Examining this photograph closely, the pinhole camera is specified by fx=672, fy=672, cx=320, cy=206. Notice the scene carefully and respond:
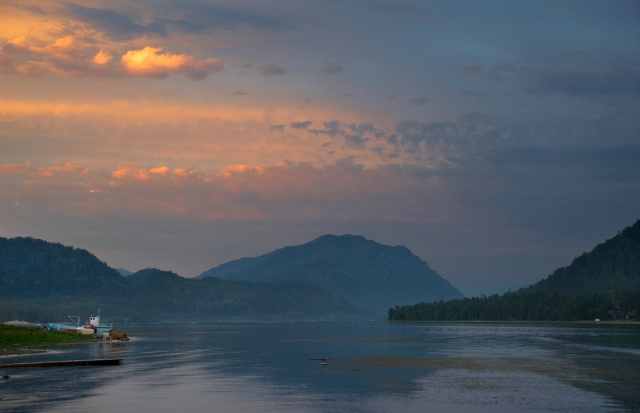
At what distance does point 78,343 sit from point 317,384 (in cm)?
10016

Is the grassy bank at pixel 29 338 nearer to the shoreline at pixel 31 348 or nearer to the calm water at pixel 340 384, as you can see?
the shoreline at pixel 31 348

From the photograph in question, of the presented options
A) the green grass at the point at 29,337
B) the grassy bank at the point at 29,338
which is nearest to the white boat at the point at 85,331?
the green grass at the point at 29,337

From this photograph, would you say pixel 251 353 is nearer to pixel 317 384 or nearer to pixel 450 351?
pixel 450 351

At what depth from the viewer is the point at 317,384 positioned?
75.9 m

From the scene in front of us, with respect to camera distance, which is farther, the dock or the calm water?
the dock

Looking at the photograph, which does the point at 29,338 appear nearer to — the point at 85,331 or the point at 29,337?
the point at 29,337

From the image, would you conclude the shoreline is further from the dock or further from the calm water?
the dock

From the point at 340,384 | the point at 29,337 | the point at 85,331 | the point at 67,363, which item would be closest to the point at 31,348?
the point at 29,337

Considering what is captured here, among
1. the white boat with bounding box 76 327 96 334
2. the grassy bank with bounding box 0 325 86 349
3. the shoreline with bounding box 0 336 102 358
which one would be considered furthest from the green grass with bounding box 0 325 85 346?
the white boat with bounding box 76 327 96 334

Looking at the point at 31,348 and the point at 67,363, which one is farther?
the point at 31,348

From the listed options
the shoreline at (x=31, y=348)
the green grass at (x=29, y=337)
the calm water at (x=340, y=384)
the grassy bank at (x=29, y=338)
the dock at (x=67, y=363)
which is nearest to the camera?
the calm water at (x=340, y=384)

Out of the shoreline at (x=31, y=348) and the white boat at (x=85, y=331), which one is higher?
the white boat at (x=85, y=331)

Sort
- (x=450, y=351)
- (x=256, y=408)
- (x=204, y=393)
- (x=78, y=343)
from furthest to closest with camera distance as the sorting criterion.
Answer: (x=78, y=343)
(x=450, y=351)
(x=204, y=393)
(x=256, y=408)

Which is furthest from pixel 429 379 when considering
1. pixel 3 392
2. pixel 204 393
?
pixel 3 392
